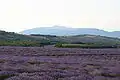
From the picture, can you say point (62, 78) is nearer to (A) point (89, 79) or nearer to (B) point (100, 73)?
(A) point (89, 79)

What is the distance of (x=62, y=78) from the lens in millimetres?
18469

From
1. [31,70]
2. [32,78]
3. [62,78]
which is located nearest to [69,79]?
[62,78]

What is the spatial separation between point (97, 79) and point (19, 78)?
4.03 m

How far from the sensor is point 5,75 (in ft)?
64.7

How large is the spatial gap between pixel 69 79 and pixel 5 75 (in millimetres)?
3750

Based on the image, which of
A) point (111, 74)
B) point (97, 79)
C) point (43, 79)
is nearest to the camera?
point (43, 79)

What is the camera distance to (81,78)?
18281mm

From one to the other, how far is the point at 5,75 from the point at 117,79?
19.6 ft

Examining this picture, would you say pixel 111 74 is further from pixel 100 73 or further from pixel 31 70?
pixel 31 70

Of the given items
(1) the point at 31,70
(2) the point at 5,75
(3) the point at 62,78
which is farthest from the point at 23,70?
(3) the point at 62,78

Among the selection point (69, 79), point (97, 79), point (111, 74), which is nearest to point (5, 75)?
point (69, 79)

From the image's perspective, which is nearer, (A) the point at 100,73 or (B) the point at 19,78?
(B) the point at 19,78

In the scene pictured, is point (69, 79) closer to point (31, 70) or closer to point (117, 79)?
point (117, 79)

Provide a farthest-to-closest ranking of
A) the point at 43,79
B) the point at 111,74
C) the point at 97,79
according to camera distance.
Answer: the point at 111,74 < the point at 97,79 < the point at 43,79
